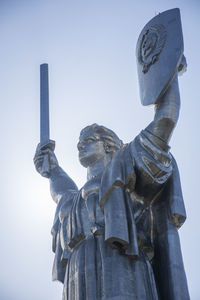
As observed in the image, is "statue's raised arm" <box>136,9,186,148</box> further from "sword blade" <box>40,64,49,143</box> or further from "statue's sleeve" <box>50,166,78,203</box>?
"statue's sleeve" <box>50,166,78,203</box>

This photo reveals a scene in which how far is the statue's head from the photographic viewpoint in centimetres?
1120

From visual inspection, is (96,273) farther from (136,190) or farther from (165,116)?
(165,116)

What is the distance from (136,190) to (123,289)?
5.57ft

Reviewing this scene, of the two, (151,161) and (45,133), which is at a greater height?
(45,133)

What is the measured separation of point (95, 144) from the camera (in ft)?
37.0

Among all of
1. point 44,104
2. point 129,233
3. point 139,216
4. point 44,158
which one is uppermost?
point 44,104

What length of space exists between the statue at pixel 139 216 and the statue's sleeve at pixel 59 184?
88 cm

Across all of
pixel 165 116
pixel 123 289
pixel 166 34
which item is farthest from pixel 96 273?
pixel 166 34

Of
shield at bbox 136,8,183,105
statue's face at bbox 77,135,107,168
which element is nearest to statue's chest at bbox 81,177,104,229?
statue's face at bbox 77,135,107,168

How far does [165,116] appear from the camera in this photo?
32.1 ft

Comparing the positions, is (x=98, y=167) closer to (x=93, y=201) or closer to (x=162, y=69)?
(x=93, y=201)

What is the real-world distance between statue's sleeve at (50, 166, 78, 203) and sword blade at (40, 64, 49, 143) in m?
0.63

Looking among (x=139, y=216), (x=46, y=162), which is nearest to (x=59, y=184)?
(x=46, y=162)

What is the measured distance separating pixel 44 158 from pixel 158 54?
124 inches
